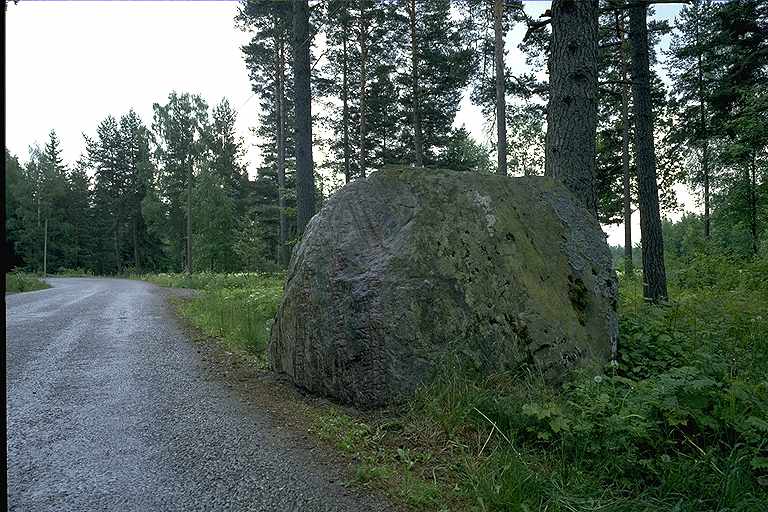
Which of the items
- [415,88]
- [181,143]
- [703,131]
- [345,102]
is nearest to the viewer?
[703,131]

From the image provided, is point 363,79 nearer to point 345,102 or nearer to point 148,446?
point 345,102

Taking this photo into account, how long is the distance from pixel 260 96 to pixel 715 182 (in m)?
24.5

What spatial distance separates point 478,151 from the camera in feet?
115

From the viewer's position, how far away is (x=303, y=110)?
1094 centimetres

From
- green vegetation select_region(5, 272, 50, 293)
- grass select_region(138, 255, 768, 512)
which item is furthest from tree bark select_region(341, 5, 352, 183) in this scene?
grass select_region(138, 255, 768, 512)

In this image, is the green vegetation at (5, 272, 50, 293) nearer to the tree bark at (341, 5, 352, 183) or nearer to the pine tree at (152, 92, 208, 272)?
the pine tree at (152, 92, 208, 272)

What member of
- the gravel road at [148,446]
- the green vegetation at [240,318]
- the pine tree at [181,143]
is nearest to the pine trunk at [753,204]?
the green vegetation at [240,318]

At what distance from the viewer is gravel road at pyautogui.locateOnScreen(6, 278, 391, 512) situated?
8.53 ft

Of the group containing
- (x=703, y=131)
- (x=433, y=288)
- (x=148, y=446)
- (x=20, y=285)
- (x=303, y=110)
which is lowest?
(x=148, y=446)

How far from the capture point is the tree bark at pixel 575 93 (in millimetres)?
5809

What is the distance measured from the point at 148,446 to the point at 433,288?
2.46m

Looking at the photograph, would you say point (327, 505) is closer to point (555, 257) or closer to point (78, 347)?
point (555, 257)

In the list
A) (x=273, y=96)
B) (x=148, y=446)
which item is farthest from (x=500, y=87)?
(x=273, y=96)

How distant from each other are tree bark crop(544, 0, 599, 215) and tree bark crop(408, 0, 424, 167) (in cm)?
1280
